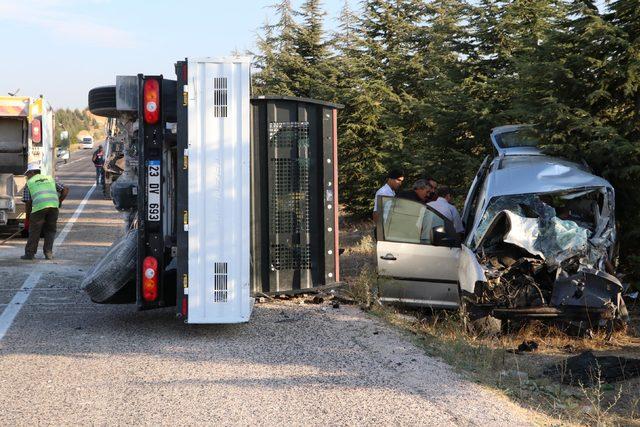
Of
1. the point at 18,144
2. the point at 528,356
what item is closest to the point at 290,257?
Answer: the point at 528,356

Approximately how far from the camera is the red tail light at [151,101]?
846 centimetres

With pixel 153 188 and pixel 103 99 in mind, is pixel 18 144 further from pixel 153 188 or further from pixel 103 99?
pixel 153 188

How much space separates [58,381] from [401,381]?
2.75 meters

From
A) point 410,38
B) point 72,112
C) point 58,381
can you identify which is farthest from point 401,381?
point 72,112

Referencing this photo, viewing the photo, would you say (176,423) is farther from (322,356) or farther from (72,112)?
(72,112)

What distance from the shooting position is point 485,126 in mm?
15062

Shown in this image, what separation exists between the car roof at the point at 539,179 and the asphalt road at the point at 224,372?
2.09 meters

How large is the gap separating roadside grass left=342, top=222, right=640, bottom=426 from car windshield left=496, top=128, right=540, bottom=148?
256cm

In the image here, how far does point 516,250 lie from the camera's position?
961 centimetres

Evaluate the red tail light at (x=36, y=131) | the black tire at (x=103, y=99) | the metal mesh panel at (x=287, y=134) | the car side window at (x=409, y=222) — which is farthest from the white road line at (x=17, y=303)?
the red tail light at (x=36, y=131)

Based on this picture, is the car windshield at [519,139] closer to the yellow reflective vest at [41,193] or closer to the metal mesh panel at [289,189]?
the metal mesh panel at [289,189]

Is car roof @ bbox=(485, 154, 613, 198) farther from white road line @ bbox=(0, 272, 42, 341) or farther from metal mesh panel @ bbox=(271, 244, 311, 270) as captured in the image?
white road line @ bbox=(0, 272, 42, 341)

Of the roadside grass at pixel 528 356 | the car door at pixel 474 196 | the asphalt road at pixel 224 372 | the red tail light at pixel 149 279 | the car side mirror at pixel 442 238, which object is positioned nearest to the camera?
the asphalt road at pixel 224 372

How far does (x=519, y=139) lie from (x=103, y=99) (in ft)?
18.5
